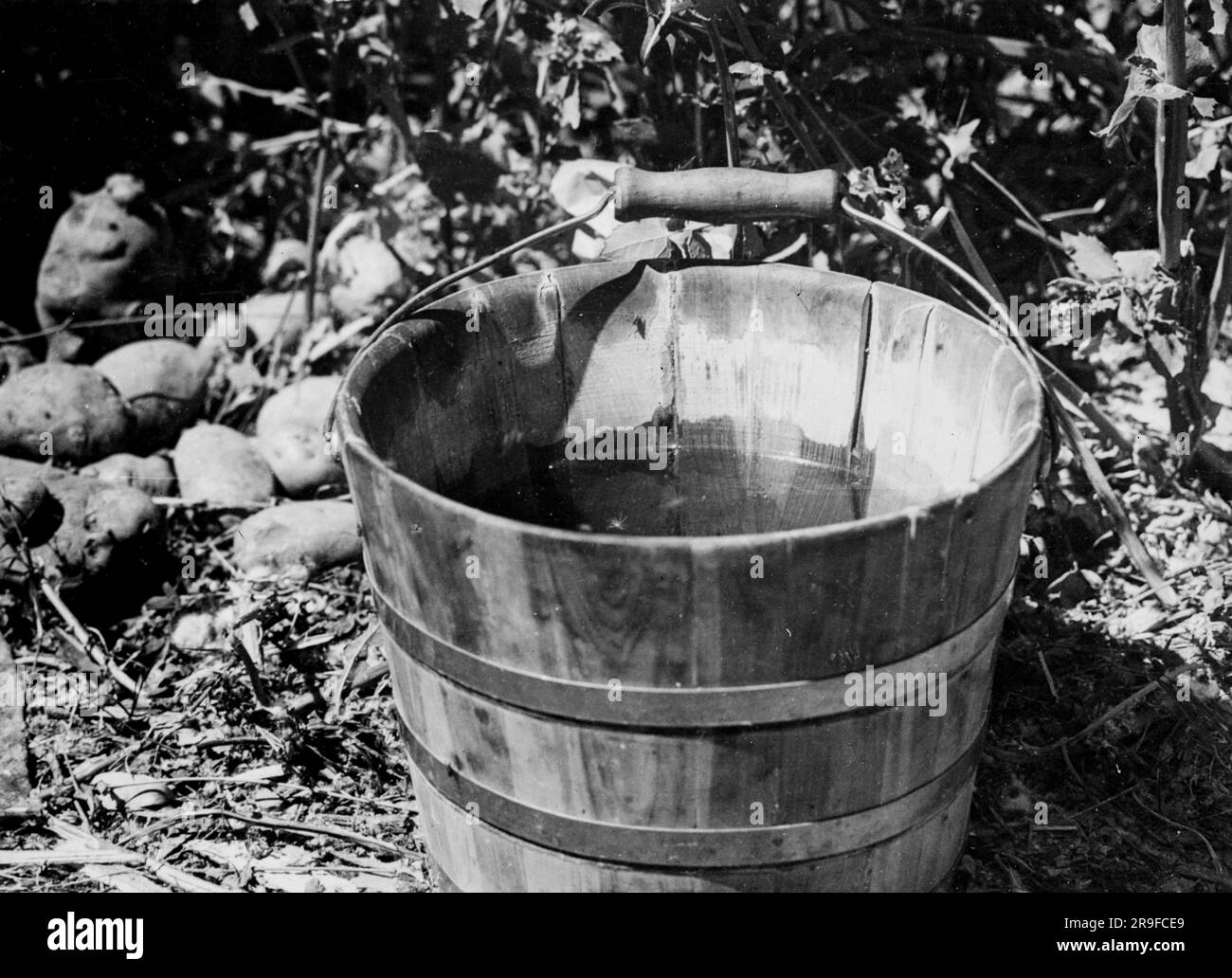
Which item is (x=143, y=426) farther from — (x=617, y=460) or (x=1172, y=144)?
(x=1172, y=144)

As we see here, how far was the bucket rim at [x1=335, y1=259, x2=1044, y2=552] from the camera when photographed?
1.84 meters

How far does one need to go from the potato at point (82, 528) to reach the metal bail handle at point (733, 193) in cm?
176

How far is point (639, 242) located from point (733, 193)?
52 centimetres

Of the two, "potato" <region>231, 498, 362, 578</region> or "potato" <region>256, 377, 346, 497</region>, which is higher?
"potato" <region>256, 377, 346, 497</region>

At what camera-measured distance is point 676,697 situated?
6.40 ft

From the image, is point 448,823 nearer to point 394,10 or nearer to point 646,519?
point 646,519

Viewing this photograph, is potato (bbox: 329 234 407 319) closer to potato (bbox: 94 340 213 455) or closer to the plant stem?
potato (bbox: 94 340 213 455)

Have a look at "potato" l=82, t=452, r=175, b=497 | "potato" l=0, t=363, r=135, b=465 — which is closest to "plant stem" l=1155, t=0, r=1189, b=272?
"potato" l=82, t=452, r=175, b=497

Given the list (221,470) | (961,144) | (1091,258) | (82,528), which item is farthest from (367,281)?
(1091,258)

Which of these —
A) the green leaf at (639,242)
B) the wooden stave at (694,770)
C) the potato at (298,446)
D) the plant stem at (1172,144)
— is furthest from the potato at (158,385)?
the plant stem at (1172,144)

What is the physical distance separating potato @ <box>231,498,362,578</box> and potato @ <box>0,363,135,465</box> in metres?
0.63

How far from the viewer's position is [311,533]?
3740 mm
